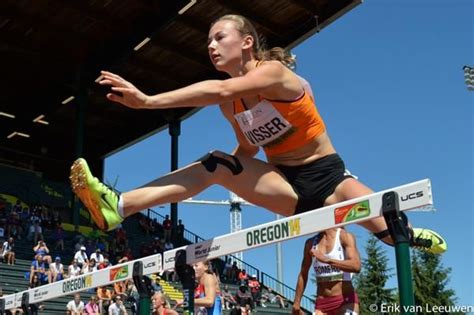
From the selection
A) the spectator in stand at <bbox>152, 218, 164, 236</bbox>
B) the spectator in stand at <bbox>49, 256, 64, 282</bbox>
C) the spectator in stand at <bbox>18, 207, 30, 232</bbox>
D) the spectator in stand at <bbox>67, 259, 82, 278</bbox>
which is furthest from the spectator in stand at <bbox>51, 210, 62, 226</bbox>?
the spectator in stand at <bbox>67, 259, 82, 278</bbox>

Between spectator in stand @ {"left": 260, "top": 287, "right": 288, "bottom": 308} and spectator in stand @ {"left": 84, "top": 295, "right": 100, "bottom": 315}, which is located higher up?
spectator in stand @ {"left": 260, "top": 287, "right": 288, "bottom": 308}

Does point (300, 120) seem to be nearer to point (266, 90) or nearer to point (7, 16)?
point (266, 90)

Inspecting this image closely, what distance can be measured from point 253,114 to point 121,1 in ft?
52.8

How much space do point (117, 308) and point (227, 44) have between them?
1122 centimetres

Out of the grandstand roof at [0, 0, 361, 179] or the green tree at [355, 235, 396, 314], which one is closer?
the grandstand roof at [0, 0, 361, 179]

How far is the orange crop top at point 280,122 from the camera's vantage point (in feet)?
13.2

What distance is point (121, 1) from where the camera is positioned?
19.2 m

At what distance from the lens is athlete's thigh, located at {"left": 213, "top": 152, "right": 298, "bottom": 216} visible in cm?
404

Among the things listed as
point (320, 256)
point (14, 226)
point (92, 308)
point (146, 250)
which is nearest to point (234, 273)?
point (146, 250)

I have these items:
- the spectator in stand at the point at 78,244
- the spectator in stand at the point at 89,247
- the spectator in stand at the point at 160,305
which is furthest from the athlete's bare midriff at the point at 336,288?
the spectator in stand at the point at 89,247

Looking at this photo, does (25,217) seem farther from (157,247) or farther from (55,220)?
(157,247)

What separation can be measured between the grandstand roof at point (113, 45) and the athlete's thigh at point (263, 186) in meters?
15.4

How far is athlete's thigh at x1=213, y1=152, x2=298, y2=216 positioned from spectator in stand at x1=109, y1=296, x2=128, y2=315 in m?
10.9

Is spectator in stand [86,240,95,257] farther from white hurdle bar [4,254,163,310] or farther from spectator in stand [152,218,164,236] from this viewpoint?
white hurdle bar [4,254,163,310]
